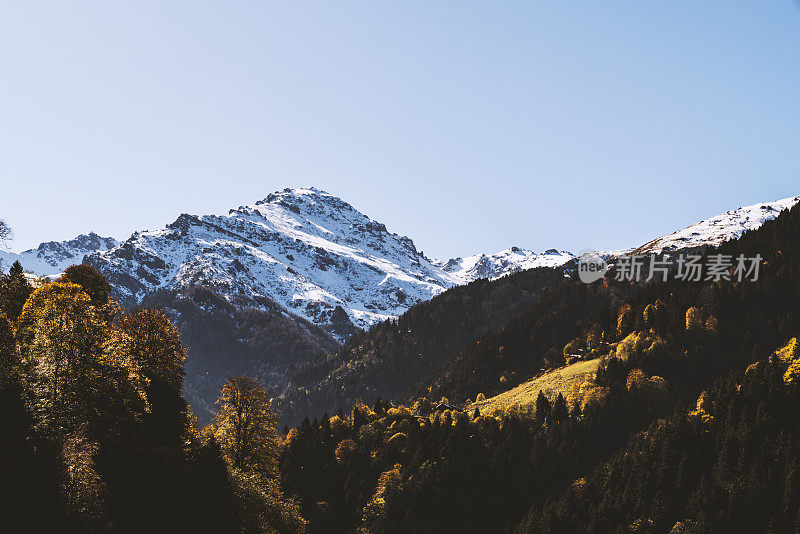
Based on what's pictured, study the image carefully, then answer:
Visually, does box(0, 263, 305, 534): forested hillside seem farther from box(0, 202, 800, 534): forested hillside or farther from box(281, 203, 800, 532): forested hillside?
box(281, 203, 800, 532): forested hillside

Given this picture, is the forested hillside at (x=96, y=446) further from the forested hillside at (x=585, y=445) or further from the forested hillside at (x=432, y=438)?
the forested hillside at (x=585, y=445)

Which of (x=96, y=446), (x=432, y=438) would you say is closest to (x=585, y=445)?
(x=432, y=438)

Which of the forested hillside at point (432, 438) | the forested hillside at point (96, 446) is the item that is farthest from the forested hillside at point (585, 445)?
the forested hillside at point (96, 446)

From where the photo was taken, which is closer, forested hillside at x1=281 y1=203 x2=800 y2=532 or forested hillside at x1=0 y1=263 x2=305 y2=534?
forested hillside at x1=0 y1=263 x2=305 y2=534

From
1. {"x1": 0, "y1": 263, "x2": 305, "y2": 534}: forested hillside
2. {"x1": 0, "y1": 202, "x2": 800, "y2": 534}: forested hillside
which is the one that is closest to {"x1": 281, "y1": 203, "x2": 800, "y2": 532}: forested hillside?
{"x1": 0, "y1": 202, "x2": 800, "y2": 534}: forested hillside

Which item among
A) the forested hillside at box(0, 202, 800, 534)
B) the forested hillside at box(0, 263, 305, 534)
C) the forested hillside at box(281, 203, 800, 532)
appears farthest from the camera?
the forested hillside at box(281, 203, 800, 532)

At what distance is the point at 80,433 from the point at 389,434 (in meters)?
91.3

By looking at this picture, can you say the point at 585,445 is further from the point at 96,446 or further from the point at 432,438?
the point at 96,446

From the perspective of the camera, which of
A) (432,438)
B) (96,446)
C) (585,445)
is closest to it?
(96,446)

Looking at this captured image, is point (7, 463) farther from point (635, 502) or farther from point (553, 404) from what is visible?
point (553, 404)

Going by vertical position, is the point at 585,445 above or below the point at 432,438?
below

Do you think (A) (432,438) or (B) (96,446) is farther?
(A) (432,438)

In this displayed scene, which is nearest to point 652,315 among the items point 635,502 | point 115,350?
point 635,502

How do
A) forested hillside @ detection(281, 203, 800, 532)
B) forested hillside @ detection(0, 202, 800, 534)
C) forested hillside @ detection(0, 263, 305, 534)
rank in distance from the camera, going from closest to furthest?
forested hillside @ detection(0, 263, 305, 534)
forested hillside @ detection(0, 202, 800, 534)
forested hillside @ detection(281, 203, 800, 532)
